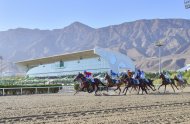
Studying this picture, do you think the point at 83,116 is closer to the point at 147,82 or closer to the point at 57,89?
the point at 147,82

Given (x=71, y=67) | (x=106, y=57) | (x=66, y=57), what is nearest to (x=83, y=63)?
(x=71, y=67)

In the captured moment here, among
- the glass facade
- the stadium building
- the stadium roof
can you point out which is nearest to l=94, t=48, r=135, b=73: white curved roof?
the stadium building

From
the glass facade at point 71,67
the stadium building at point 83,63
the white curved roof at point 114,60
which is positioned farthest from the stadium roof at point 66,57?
the white curved roof at point 114,60

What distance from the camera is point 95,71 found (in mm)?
70688

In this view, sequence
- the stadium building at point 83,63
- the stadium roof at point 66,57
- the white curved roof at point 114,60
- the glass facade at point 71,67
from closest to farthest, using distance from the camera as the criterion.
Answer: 1. the glass facade at point 71,67
2. the stadium building at point 83,63
3. the white curved roof at point 114,60
4. the stadium roof at point 66,57

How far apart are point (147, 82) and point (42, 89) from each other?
9.33m

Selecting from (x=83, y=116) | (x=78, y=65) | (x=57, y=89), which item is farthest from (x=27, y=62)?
(x=83, y=116)

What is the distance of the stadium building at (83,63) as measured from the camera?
70.8 m

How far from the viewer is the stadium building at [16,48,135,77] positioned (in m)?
70.8

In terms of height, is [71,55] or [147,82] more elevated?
[71,55]

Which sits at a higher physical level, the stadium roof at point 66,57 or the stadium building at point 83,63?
the stadium roof at point 66,57

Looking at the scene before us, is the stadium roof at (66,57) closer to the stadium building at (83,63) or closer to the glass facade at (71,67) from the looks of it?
the stadium building at (83,63)

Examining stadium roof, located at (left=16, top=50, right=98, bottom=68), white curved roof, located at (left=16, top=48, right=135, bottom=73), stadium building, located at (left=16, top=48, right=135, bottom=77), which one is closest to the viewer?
stadium building, located at (left=16, top=48, right=135, bottom=77)

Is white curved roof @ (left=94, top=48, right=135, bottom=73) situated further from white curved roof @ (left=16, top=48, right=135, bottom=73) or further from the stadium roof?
the stadium roof
